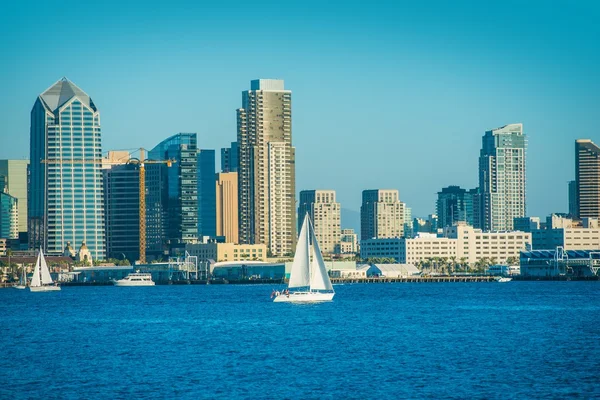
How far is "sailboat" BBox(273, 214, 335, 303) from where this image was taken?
446 ft

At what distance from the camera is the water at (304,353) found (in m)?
63.6

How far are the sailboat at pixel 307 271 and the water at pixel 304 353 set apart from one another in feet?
16.4

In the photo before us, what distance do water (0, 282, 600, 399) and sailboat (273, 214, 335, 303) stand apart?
499 centimetres

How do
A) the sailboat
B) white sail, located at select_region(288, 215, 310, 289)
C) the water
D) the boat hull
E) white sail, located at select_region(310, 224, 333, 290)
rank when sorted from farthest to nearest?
the boat hull
white sail, located at select_region(310, 224, 333, 290)
the sailboat
white sail, located at select_region(288, 215, 310, 289)
the water

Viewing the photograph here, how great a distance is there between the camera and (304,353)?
81.3 metres

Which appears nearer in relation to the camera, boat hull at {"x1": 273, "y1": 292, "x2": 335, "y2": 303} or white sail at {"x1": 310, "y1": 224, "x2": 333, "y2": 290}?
white sail at {"x1": 310, "y1": 224, "x2": 333, "y2": 290}

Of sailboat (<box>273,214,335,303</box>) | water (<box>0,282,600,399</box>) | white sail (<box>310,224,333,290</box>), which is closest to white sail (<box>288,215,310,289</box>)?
sailboat (<box>273,214,335,303</box>)

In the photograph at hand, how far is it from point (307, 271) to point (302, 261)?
5.60ft

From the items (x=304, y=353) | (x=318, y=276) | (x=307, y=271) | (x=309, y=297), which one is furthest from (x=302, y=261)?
(x=304, y=353)

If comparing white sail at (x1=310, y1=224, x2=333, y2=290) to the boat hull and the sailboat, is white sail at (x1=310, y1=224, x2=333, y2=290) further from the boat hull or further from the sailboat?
the boat hull

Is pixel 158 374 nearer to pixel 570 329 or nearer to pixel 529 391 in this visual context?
pixel 529 391

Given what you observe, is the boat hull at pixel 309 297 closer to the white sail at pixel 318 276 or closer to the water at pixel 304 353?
the white sail at pixel 318 276

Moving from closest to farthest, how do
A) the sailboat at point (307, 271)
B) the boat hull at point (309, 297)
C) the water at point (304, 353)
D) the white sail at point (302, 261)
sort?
1. the water at point (304, 353)
2. the white sail at point (302, 261)
3. the sailboat at point (307, 271)
4. the boat hull at point (309, 297)

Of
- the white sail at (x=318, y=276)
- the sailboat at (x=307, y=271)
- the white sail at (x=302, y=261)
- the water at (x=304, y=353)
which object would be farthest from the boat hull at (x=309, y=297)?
the water at (x=304, y=353)
